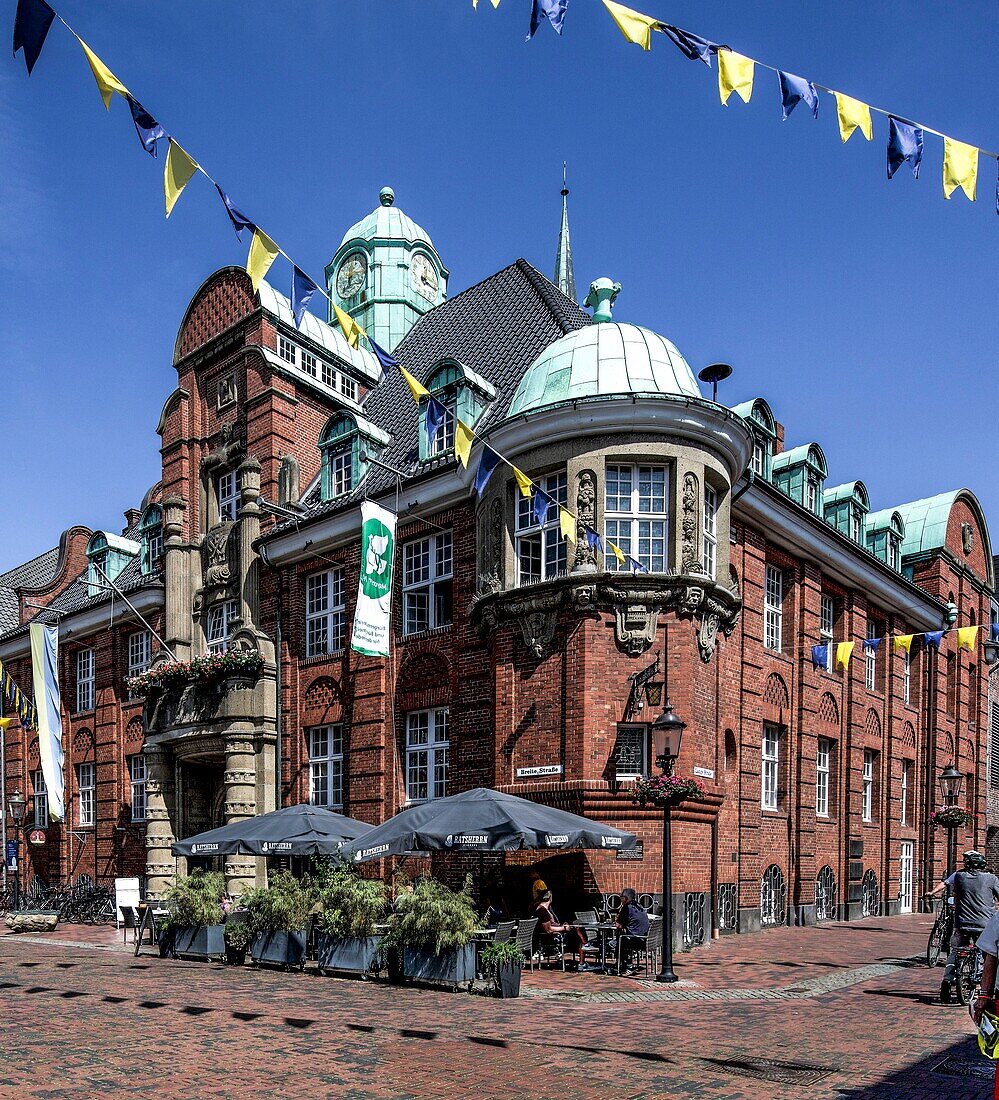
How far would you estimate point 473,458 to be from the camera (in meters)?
20.9

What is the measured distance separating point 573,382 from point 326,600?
870 centimetres

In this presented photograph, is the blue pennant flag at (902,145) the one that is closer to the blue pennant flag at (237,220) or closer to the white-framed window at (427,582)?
the blue pennant flag at (237,220)

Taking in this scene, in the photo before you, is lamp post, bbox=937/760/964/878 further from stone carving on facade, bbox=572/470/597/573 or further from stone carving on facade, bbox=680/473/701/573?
stone carving on facade, bbox=572/470/597/573

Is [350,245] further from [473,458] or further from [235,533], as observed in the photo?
[473,458]

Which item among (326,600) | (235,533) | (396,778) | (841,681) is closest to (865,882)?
(841,681)

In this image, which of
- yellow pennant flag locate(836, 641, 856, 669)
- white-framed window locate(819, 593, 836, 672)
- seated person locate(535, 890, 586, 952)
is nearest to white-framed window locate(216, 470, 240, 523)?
white-framed window locate(819, 593, 836, 672)

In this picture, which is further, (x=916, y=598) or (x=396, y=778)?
(x=916, y=598)

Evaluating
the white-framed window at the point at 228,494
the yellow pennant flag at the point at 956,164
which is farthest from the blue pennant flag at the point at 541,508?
the white-framed window at the point at 228,494

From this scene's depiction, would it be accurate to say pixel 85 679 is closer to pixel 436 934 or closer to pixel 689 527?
pixel 689 527

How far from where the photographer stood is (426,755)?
885 inches

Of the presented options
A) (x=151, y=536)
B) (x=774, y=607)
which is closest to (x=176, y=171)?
(x=774, y=607)

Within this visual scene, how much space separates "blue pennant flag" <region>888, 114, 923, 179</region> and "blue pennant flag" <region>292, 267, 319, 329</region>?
5862 millimetres

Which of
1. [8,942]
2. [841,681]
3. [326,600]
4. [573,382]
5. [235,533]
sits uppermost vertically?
[573,382]

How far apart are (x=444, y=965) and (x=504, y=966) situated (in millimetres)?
1185
